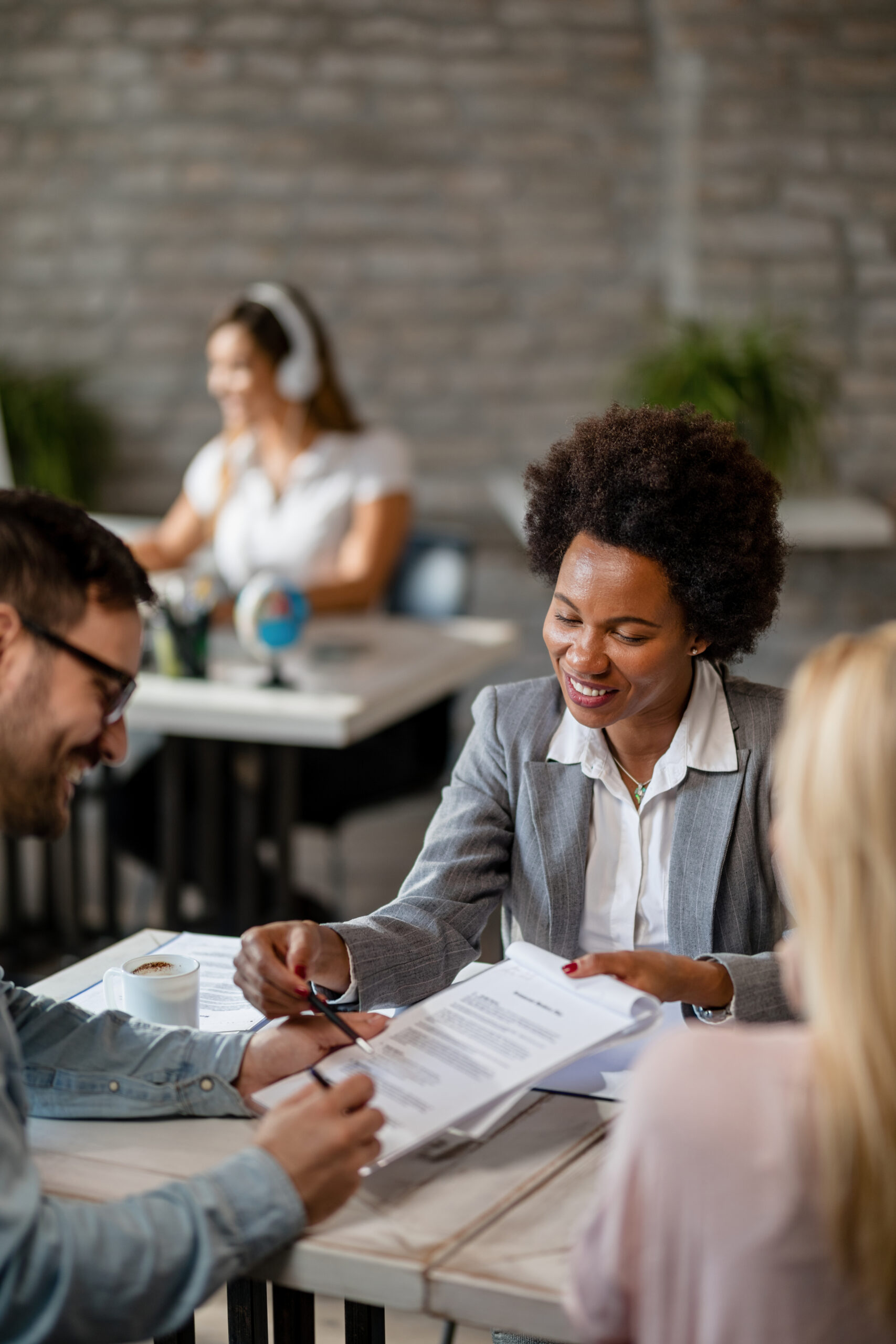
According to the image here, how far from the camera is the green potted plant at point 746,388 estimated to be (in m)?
4.09

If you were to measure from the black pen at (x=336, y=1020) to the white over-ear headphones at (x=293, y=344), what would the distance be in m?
2.38

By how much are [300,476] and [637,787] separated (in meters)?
2.09

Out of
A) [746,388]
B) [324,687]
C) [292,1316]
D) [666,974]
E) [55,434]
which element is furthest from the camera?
[55,434]

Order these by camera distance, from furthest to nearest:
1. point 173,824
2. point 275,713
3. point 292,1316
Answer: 1. point 173,824
2. point 275,713
3. point 292,1316

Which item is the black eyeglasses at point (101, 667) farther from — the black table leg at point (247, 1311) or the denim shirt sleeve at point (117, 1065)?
the black table leg at point (247, 1311)

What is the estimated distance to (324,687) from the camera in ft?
9.27

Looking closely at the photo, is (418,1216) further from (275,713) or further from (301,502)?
(301,502)

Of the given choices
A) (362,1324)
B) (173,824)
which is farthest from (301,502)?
(362,1324)

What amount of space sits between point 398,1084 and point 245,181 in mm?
4511

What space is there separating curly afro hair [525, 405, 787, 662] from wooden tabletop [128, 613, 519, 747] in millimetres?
1150

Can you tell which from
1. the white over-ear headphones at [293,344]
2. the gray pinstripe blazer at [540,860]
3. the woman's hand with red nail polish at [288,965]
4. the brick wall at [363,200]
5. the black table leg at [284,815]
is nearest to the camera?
the woman's hand with red nail polish at [288,965]

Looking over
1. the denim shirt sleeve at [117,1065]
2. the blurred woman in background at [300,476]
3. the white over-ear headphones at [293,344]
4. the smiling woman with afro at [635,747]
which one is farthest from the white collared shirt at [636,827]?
the white over-ear headphones at [293,344]

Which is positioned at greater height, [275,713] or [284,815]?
[275,713]

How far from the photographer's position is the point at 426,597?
12.0ft
